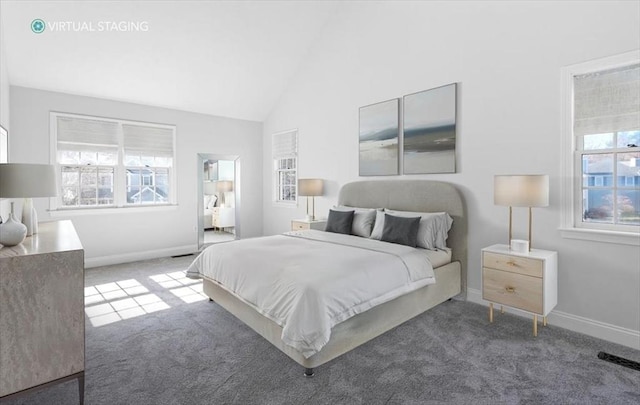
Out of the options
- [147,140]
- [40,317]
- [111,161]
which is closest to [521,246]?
[40,317]

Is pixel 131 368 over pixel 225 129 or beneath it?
beneath

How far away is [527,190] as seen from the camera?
9.53ft

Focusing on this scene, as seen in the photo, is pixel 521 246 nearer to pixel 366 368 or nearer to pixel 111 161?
pixel 366 368

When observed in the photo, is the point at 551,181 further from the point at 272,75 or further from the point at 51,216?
the point at 51,216

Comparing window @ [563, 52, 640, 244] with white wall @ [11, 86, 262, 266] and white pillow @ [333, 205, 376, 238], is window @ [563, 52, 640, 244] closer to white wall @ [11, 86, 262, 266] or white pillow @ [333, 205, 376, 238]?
white pillow @ [333, 205, 376, 238]

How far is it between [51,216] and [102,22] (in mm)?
2837

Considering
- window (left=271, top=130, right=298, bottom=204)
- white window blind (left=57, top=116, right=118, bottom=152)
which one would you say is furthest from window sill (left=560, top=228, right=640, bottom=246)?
white window blind (left=57, top=116, right=118, bottom=152)

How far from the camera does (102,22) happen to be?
424cm

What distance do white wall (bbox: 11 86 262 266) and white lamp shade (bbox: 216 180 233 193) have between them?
261mm

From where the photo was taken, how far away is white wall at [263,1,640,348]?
279cm

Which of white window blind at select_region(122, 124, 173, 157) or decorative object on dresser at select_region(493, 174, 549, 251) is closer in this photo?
decorative object on dresser at select_region(493, 174, 549, 251)

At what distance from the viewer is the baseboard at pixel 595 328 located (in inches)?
106

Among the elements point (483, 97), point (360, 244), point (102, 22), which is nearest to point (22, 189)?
point (360, 244)

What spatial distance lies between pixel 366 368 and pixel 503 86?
9.83 feet
